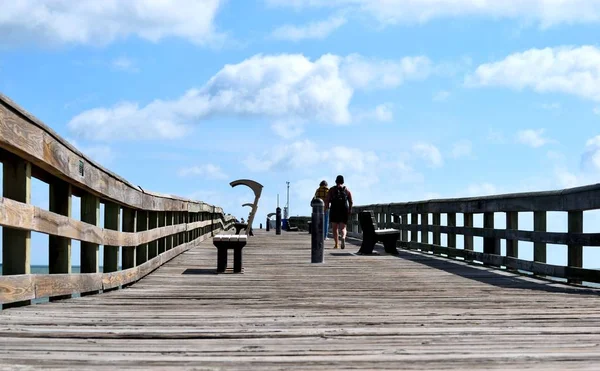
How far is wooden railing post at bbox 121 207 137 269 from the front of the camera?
31.0ft

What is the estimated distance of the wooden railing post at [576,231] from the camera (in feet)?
33.0

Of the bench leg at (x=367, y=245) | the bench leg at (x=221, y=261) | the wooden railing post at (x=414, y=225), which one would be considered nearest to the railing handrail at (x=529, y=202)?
the bench leg at (x=367, y=245)

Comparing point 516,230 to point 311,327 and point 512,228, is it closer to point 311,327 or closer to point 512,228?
point 512,228

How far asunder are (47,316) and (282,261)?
8.84 m

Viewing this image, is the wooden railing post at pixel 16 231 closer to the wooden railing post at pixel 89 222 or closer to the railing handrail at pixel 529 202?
the wooden railing post at pixel 89 222

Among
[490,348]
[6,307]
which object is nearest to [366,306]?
[490,348]

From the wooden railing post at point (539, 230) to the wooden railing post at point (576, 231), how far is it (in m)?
0.84

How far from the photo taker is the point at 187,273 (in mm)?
11477

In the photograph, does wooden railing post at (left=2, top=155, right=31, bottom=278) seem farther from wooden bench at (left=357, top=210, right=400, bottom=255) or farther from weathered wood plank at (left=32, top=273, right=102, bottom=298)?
wooden bench at (left=357, top=210, right=400, bottom=255)

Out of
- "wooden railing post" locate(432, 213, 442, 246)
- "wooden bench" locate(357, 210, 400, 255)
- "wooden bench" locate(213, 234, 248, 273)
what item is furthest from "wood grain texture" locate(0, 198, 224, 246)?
"wooden railing post" locate(432, 213, 442, 246)

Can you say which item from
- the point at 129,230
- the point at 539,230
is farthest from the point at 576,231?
the point at 129,230

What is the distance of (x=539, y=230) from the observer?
11.2m

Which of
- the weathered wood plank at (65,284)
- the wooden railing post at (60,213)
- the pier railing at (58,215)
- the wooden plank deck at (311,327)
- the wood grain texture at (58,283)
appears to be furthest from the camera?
the wooden railing post at (60,213)

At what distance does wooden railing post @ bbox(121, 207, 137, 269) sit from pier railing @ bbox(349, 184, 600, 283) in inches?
211
